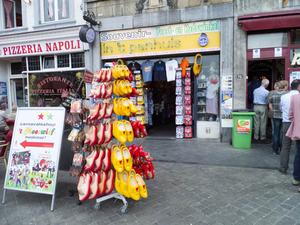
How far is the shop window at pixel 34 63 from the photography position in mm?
9922

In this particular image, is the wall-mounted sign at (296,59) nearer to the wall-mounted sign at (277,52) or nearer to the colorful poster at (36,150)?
the wall-mounted sign at (277,52)

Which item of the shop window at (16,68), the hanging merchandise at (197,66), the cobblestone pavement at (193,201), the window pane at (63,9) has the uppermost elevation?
the window pane at (63,9)

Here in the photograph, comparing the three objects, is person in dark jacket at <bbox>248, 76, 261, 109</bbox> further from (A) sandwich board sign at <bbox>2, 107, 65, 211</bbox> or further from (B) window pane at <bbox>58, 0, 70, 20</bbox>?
(B) window pane at <bbox>58, 0, 70, 20</bbox>

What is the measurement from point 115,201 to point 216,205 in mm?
1631

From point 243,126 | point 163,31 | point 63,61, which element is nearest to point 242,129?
point 243,126

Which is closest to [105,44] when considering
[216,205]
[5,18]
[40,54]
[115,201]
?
[40,54]

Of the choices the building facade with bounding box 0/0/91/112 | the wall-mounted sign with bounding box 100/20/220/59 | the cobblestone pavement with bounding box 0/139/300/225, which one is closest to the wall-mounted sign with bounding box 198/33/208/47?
the wall-mounted sign with bounding box 100/20/220/59

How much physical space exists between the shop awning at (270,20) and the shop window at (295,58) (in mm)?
825

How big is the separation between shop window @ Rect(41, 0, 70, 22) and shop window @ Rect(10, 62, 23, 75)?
2975mm

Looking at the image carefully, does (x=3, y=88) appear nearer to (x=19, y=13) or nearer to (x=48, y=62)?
(x=48, y=62)

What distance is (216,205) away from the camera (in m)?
3.37

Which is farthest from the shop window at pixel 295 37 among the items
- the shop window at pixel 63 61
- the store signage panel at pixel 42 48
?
the shop window at pixel 63 61

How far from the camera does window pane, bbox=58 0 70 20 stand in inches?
370

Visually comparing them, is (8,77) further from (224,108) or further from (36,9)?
(224,108)
